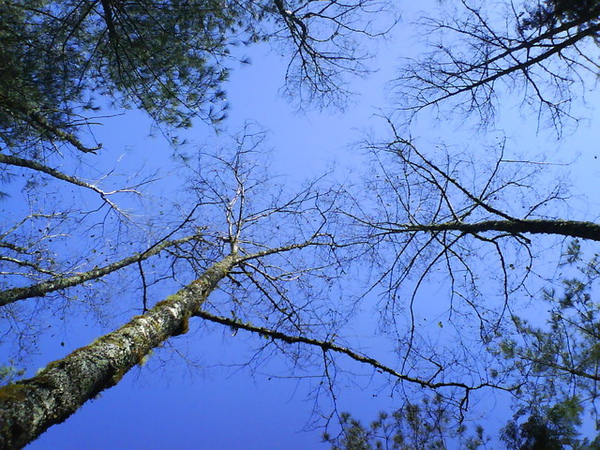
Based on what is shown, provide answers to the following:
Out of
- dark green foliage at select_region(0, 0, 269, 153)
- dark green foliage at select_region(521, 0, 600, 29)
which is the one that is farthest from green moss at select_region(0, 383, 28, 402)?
dark green foliage at select_region(521, 0, 600, 29)

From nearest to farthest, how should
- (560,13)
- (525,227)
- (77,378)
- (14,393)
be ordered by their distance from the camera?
1. (14,393)
2. (77,378)
3. (560,13)
4. (525,227)

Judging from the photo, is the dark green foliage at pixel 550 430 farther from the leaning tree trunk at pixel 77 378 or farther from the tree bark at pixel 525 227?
the leaning tree trunk at pixel 77 378

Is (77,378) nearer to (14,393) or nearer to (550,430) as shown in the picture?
(14,393)

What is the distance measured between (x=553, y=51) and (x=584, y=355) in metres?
3.41

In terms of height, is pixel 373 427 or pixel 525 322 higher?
pixel 525 322

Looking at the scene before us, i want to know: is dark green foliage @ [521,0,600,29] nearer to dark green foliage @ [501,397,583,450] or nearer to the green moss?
dark green foliage @ [501,397,583,450]

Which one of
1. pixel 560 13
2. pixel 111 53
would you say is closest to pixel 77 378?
pixel 111 53

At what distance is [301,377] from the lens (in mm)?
4215

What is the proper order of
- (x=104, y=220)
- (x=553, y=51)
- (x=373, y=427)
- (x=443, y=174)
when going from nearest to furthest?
(x=553, y=51) → (x=443, y=174) → (x=373, y=427) → (x=104, y=220)

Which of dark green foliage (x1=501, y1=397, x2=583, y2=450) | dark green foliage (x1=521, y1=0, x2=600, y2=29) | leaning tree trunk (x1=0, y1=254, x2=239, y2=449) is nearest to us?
leaning tree trunk (x1=0, y1=254, x2=239, y2=449)

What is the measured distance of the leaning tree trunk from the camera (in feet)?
6.38

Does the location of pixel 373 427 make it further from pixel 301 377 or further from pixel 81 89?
pixel 81 89

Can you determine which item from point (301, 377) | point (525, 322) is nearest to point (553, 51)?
point (525, 322)

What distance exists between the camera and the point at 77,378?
2350 millimetres
